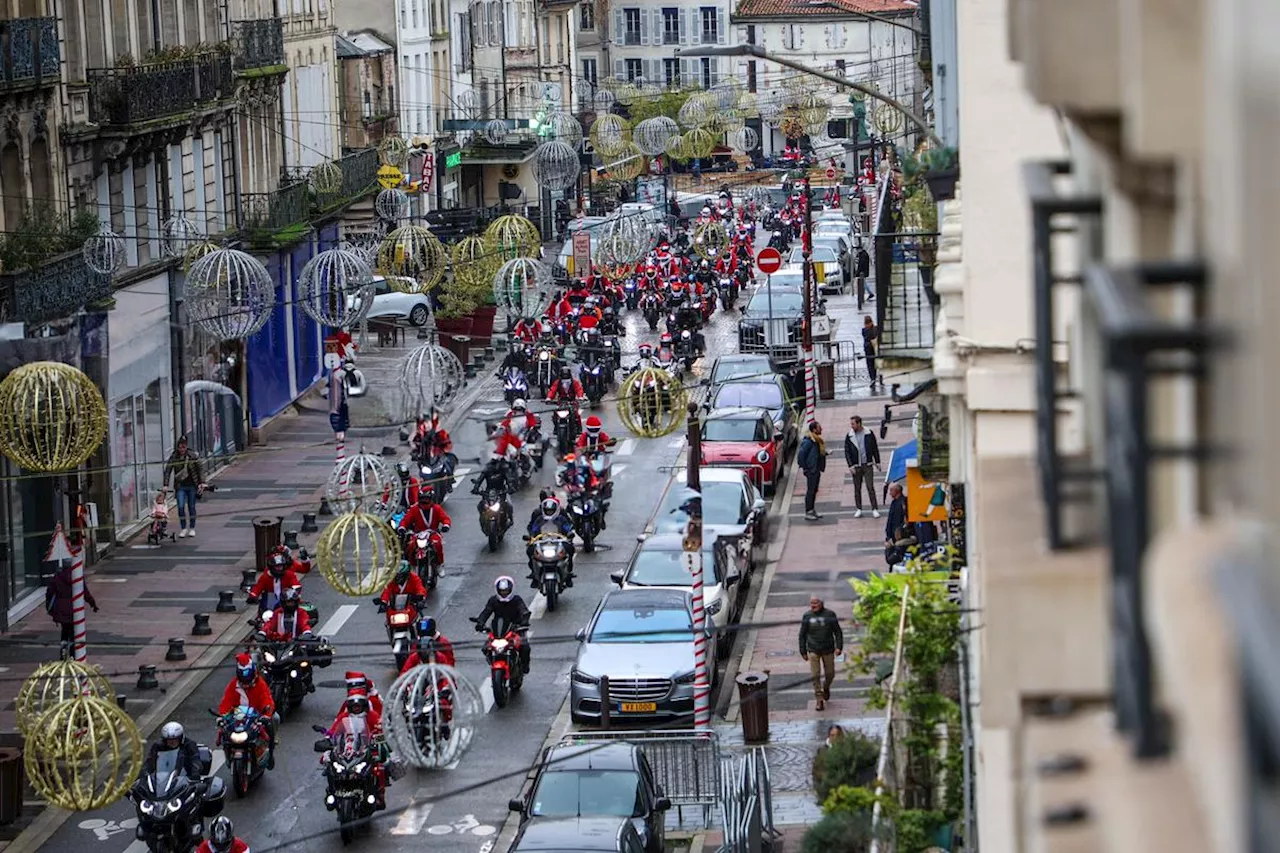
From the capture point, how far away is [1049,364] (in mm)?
4758

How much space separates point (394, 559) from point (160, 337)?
1528cm

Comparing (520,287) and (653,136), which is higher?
(653,136)

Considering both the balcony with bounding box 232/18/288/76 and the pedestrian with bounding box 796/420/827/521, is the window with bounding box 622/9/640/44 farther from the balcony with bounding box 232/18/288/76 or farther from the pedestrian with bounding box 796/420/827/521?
the pedestrian with bounding box 796/420/827/521

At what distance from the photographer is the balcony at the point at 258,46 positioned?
48406 millimetres

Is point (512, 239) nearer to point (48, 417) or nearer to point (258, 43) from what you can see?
point (258, 43)

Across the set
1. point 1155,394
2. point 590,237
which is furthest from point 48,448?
point 590,237

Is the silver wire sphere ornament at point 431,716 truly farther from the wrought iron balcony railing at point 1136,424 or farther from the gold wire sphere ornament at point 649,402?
the wrought iron balcony railing at point 1136,424

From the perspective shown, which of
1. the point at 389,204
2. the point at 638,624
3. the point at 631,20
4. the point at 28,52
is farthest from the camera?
the point at 631,20

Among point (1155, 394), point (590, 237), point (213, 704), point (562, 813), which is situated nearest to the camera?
point (1155, 394)

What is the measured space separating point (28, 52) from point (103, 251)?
11.2 ft

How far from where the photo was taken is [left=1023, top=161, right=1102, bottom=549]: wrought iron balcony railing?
4.61 m

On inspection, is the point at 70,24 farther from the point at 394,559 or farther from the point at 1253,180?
the point at 1253,180

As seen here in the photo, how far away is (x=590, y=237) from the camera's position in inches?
2589

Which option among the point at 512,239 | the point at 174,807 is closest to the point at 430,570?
the point at 174,807
